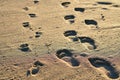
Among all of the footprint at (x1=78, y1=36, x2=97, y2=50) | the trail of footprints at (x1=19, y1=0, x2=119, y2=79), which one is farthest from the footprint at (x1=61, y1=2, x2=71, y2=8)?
the footprint at (x1=78, y1=36, x2=97, y2=50)

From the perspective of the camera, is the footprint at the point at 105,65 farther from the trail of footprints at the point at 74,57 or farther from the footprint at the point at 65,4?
the footprint at the point at 65,4

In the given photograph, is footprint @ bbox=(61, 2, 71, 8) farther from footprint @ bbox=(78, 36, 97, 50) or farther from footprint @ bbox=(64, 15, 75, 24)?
footprint @ bbox=(78, 36, 97, 50)

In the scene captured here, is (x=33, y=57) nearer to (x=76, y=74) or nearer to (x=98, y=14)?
(x=76, y=74)

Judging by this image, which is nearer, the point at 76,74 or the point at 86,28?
the point at 76,74

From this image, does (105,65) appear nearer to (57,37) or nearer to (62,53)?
(62,53)

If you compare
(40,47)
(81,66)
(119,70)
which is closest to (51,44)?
(40,47)

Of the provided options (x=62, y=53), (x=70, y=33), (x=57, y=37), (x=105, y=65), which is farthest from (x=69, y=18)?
(x=105, y=65)

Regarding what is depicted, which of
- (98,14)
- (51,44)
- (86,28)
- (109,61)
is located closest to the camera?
(109,61)
